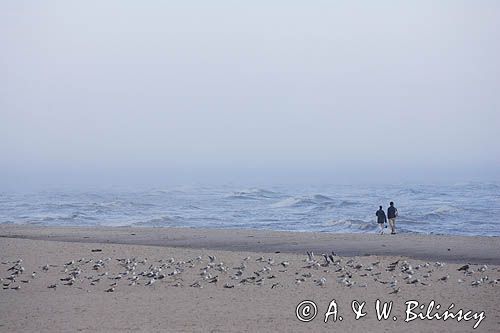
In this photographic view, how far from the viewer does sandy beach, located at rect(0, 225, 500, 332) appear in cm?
1062

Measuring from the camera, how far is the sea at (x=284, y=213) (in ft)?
106

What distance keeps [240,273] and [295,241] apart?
25.7 ft

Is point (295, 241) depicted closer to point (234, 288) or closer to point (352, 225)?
point (234, 288)

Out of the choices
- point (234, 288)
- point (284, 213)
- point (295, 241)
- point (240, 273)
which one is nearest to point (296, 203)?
point (284, 213)

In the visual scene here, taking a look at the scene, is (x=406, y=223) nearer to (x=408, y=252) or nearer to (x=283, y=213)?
(x=283, y=213)

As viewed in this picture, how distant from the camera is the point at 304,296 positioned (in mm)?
12469

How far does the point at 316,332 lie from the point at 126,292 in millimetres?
4345

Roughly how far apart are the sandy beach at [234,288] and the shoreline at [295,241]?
107 millimetres

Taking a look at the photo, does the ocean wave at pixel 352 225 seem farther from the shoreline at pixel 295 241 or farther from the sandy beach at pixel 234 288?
the sandy beach at pixel 234 288

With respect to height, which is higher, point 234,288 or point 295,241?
point 295,241

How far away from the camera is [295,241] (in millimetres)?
22250

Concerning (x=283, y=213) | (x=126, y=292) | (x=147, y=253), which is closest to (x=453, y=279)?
(x=126, y=292)

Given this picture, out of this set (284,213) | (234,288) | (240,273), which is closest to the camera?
(234,288)

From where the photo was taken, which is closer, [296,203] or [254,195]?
[296,203]
